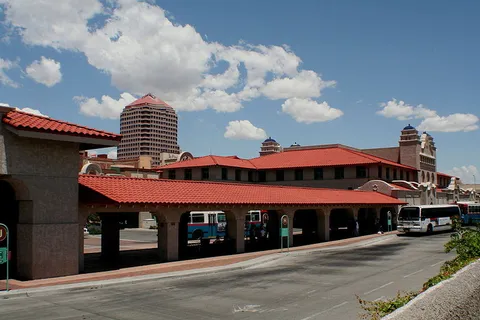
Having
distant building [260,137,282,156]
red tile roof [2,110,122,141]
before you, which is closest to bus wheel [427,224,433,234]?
red tile roof [2,110,122,141]

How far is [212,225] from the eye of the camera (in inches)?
1581

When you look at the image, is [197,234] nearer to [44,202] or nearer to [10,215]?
[10,215]

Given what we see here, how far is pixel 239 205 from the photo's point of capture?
27.8 meters

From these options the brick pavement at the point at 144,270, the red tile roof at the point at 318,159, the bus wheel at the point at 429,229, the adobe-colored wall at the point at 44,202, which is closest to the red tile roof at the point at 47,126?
the adobe-colored wall at the point at 44,202

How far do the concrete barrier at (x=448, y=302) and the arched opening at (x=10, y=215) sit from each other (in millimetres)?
16813

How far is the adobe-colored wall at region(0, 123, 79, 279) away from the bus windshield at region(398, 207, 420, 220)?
31656mm

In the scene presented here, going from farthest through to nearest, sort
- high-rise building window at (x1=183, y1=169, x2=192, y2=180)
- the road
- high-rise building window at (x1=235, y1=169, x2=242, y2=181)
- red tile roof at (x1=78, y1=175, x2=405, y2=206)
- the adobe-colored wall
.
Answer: high-rise building window at (x1=235, y1=169, x2=242, y2=181) → high-rise building window at (x1=183, y1=169, x2=192, y2=180) → red tile roof at (x1=78, y1=175, x2=405, y2=206) → the adobe-colored wall → the road

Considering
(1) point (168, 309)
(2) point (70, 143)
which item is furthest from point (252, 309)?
(2) point (70, 143)

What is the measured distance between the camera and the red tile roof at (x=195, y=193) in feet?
73.6

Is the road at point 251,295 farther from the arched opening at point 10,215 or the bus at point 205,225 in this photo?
the bus at point 205,225

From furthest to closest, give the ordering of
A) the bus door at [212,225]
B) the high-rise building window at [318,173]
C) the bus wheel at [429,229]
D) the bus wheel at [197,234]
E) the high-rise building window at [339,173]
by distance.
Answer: the high-rise building window at [318,173] < the high-rise building window at [339,173] < the bus wheel at [429,229] < the bus door at [212,225] < the bus wheel at [197,234]

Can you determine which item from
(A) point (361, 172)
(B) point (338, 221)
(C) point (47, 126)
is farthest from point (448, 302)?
(A) point (361, 172)

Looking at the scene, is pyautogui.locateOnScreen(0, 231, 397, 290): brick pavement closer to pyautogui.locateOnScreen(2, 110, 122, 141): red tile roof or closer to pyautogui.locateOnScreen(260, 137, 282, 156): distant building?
pyautogui.locateOnScreen(2, 110, 122, 141): red tile roof

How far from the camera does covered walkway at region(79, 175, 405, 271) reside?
21.5m
